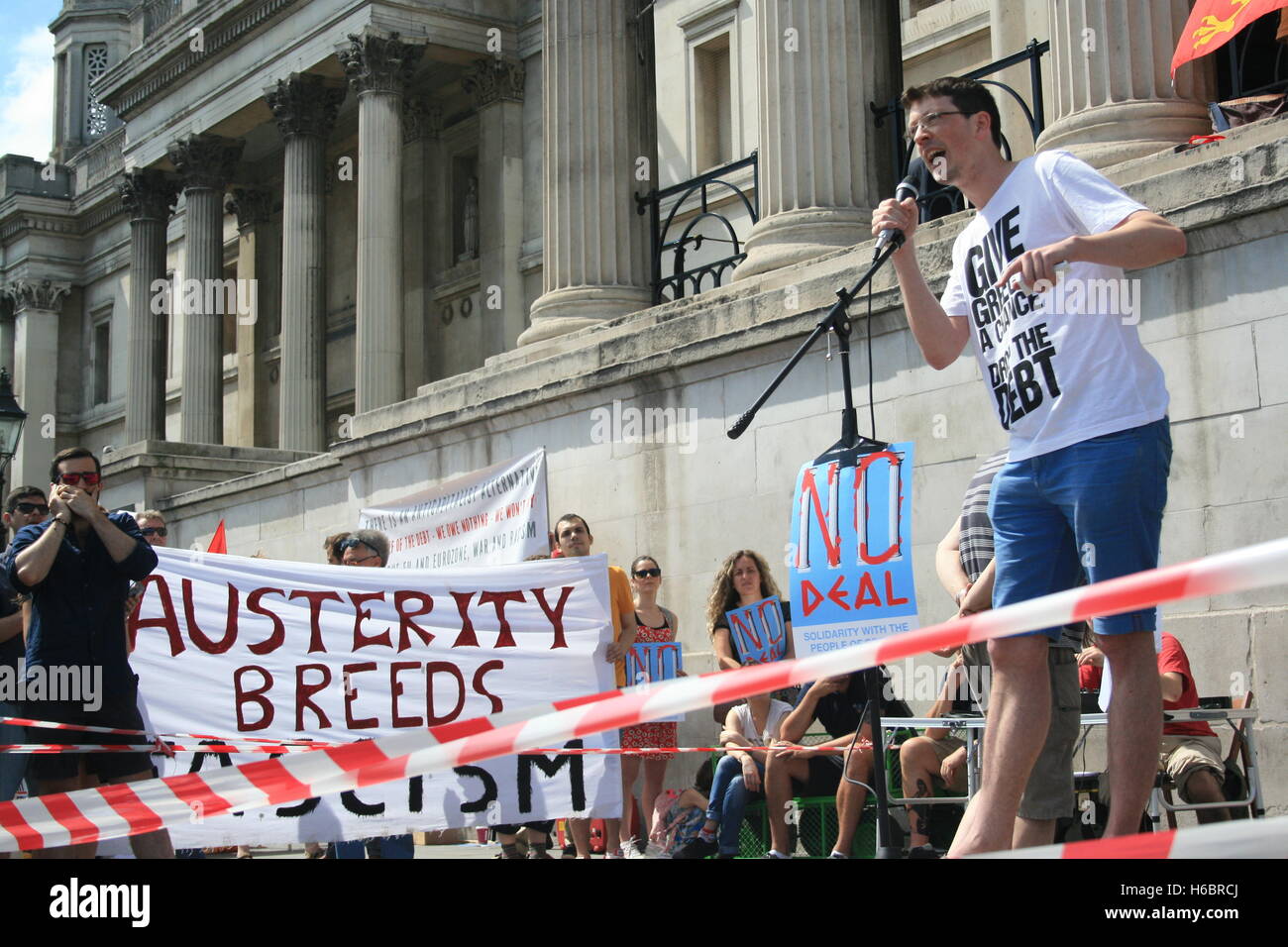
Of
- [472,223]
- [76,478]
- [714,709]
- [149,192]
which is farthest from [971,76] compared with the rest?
[149,192]

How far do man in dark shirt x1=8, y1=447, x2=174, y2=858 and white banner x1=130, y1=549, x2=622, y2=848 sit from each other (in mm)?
2076

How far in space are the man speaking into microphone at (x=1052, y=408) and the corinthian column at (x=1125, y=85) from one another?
5.43 m

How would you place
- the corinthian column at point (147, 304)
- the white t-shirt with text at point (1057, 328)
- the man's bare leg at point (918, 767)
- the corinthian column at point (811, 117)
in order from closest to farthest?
the white t-shirt with text at point (1057, 328) < the man's bare leg at point (918, 767) < the corinthian column at point (811, 117) < the corinthian column at point (147, 304)

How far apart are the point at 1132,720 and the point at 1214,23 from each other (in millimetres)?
6451

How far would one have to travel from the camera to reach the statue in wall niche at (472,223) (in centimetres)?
3145

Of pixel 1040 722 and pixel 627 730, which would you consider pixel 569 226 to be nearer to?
pixel 627 730

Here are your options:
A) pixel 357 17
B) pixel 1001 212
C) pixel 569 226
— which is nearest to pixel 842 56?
pixel 569 226

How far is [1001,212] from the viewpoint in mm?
4945

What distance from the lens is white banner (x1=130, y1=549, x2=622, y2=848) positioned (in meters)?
8.93

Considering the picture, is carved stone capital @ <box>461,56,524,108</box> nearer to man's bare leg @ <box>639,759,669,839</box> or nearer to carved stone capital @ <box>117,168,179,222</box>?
carved stone capital @ <box>117,168,179,222</box>

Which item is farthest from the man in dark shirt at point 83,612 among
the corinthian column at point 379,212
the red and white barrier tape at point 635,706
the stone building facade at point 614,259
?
the corinthian column at point 379,212

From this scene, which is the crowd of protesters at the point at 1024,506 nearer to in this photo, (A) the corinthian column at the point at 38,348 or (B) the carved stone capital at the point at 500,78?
(B) the carved stone capital at the point at 500,78

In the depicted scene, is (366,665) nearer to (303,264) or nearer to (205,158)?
(303,264)
